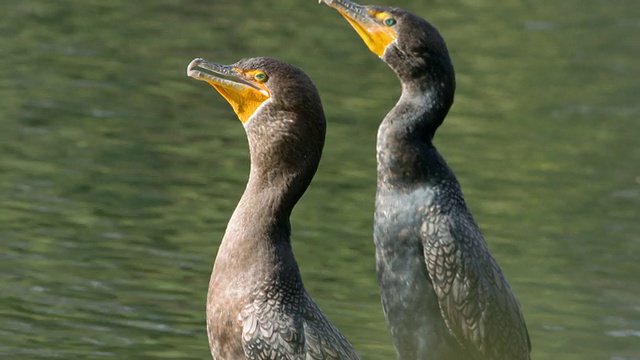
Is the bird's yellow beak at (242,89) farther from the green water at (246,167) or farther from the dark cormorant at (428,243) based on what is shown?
the green water at (246,167)

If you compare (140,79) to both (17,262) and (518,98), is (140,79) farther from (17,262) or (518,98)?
(17,262)

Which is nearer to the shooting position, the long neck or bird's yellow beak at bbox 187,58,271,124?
the long neck

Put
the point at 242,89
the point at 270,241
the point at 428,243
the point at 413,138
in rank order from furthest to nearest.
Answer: the point at 413,138 < the point at 428,243 < the point at 242,89 < the point at 270,241

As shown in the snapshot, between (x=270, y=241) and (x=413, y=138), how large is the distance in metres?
1.75

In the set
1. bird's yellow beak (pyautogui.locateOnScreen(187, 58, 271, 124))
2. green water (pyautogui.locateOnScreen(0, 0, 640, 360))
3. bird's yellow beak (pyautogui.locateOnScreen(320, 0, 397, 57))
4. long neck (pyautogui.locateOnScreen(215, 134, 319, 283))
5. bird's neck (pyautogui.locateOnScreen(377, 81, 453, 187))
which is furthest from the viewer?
green water (pyautogui.locateOnScreen(0, 0, 640, 360))

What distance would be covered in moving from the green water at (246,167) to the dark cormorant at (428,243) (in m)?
2.51

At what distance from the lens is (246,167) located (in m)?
16.9

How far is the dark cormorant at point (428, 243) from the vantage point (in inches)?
364

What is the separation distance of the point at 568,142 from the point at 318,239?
18.8 feet

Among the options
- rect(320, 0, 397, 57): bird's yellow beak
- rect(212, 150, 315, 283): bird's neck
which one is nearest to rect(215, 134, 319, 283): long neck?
rect(212, 150, 315, 283): bird's neck

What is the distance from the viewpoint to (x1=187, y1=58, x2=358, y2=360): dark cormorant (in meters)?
7.77

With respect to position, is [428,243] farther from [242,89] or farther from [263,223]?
[242,89]

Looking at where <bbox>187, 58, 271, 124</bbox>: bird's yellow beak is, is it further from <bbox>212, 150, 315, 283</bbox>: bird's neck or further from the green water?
the green water

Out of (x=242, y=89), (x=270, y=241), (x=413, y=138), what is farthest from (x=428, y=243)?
(x=242, y=89)
